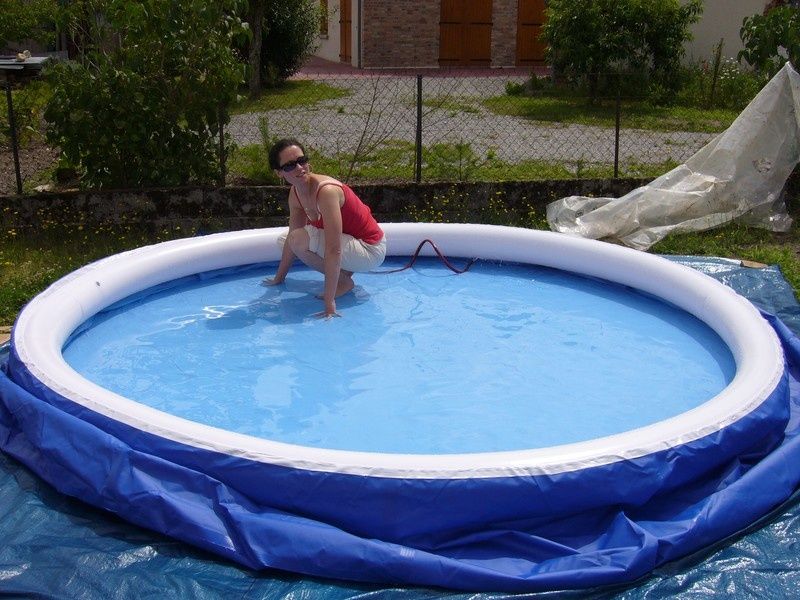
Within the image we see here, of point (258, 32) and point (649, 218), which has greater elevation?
point (258, 32)

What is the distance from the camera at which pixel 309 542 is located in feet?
10.0

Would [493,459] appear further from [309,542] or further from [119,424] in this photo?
[119,424]

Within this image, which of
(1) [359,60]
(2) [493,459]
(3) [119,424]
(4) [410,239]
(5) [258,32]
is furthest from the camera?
(1) [359,60]

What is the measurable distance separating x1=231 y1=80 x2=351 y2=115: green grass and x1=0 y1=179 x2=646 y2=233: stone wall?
5644 millimetres

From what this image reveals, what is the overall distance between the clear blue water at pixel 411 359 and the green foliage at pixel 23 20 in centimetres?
1308

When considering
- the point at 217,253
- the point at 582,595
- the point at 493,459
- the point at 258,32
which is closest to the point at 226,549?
the point at 493,459

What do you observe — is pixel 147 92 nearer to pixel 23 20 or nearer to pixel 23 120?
pixel 23 120

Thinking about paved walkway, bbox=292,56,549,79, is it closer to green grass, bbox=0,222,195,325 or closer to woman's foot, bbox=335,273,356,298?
green grass, bbox=0,222,195,325

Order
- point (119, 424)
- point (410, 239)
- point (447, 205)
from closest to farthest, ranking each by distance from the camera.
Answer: point (119, 424)
point (410, 239)
point (447, 205)

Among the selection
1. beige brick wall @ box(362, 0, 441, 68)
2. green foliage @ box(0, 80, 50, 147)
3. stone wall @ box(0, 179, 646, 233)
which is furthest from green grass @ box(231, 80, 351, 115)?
stone wall @ box(0, 179, 646, 233)

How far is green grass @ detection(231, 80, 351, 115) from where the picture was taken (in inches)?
544

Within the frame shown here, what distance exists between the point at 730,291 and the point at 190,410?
306cm

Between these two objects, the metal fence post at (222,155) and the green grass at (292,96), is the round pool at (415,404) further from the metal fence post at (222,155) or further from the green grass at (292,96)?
the green grass at (292,96)

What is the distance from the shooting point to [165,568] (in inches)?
122
